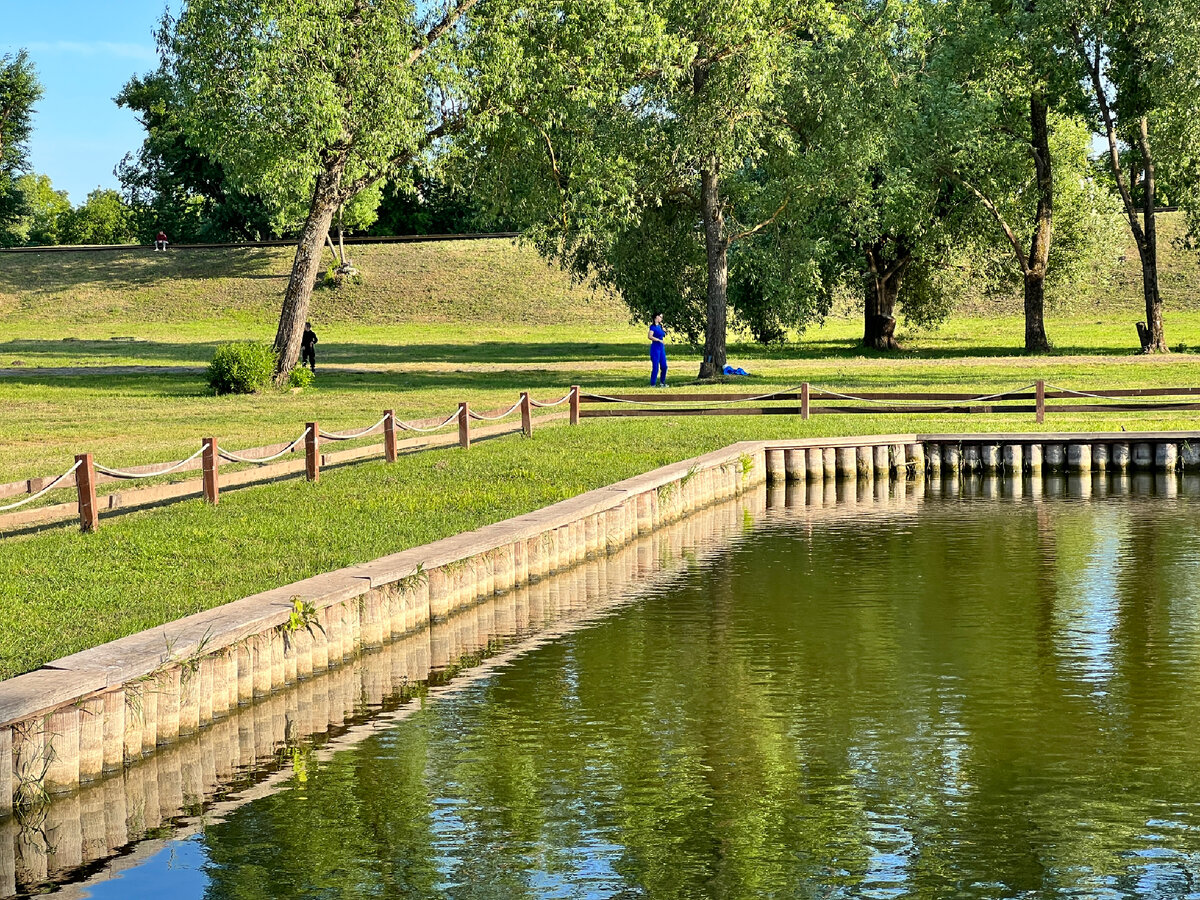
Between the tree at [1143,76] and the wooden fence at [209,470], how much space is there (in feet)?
83.1

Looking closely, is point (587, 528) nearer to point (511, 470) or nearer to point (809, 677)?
A: point (511, 470)

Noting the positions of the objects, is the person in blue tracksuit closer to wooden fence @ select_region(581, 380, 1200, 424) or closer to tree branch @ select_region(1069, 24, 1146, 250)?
wooden fence @ select_region(581, 380, 1200, 424)

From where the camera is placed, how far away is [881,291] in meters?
54.7

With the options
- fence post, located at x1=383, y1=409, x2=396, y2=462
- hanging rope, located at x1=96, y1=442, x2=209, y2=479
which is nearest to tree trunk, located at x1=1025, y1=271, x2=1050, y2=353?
fence post, located at x1=383, y1=409, x2=396, y2=462

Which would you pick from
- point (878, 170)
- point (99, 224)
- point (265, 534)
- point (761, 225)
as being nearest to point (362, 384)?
point (761, 225)

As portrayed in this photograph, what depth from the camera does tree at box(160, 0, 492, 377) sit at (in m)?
34.4

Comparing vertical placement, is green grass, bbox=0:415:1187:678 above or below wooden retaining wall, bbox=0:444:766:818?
above

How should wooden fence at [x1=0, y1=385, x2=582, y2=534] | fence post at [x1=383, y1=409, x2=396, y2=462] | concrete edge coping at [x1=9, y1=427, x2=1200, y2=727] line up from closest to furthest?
concrete edge coping at [x1=9, y1=427, x2=1200, y2=727] → wooden fence at [x1=0, y1=385, x2=582, y2=534] → fence post at [x1=383, y1=409, x2=396, y2=462]

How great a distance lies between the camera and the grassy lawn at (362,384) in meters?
13.8

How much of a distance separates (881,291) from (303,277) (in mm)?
23371

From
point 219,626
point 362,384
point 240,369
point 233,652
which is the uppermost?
point 240,369

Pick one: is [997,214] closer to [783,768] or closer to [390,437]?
[390,437]

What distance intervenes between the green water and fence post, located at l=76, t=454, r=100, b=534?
194 inches

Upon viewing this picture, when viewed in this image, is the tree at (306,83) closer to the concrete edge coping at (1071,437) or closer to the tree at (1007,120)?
the concrete edge coping at (1071,437)
